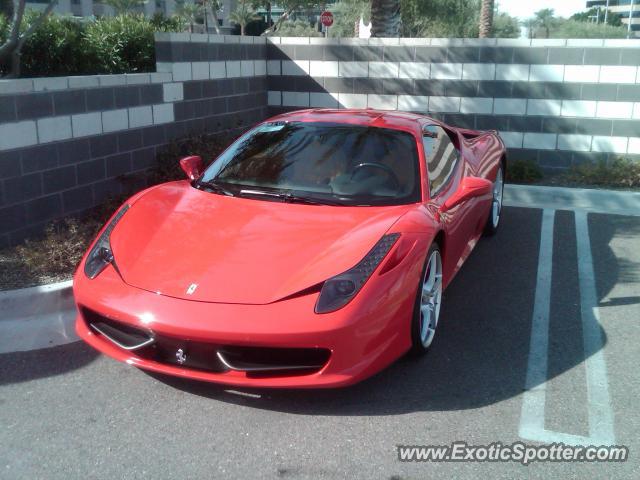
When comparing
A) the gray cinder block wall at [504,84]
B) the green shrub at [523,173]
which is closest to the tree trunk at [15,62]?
the gray cinder block wall at [504,84]

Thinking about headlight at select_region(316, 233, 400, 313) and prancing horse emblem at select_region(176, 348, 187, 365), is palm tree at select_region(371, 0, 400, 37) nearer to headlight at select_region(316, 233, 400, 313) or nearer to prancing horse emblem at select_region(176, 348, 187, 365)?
headlight at select_region(316, 233, 400, 313)

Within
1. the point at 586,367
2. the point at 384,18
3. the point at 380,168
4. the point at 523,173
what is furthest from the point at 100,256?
the point at 384,18

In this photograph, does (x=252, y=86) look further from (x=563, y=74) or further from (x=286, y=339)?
(x=286, y=339)

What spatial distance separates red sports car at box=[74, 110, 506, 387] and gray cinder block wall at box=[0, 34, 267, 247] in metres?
1.75

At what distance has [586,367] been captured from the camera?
4055 millimetres

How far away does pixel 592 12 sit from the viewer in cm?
10112

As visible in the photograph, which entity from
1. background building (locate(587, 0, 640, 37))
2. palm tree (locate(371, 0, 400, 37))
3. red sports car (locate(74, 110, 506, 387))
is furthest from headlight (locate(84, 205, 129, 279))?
background building (locate(587, 0, 640, 37))

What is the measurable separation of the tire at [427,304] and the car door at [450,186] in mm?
237

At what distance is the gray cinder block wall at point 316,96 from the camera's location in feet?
20.6

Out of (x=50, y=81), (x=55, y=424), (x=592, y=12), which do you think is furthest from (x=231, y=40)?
A: (x=592, y=12)

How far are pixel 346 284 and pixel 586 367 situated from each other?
5.44ft

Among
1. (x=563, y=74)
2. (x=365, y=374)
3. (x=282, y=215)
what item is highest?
(x=563, y=74)

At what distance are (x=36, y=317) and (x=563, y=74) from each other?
286 inches

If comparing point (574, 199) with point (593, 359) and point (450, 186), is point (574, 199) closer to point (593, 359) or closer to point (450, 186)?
point (450, 186)
